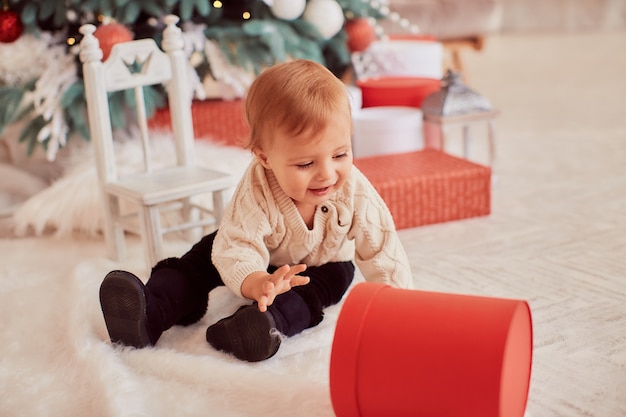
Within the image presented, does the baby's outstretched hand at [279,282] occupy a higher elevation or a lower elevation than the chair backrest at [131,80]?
lower

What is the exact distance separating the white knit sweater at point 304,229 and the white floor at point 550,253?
0.21 m

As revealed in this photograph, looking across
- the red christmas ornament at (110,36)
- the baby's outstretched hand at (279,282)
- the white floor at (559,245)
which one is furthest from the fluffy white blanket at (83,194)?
the baby's outstretched hand at (279,282)

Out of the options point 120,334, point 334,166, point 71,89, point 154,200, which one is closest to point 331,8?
point 71,89

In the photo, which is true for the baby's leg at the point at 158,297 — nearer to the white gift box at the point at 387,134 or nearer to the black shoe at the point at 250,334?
the black shoe at the point at 250,334

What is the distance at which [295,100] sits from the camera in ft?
3.58

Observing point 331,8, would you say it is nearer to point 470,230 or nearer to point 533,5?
point 470,230

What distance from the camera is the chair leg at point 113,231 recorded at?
1.57m

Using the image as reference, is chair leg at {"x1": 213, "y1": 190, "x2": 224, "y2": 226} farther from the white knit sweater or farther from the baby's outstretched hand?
the baby's outstretched hand

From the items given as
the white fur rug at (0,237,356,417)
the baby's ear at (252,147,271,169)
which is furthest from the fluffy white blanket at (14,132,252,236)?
the baby's ear at (252,147,271,169)

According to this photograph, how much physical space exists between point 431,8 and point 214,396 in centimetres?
256

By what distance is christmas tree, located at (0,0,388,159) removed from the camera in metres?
1.80

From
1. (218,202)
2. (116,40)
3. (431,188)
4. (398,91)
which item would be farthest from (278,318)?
(398,91)

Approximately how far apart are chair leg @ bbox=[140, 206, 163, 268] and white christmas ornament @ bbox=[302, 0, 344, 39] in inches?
30.6

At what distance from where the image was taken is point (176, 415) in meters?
0.98
